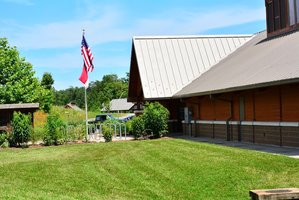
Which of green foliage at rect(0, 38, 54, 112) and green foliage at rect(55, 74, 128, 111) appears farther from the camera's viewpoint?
green foliage at rect(55, 74, 128, 111)

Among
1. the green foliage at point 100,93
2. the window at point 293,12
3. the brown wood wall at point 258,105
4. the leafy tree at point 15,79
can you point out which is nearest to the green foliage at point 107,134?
the brown wood wall at point 258,105

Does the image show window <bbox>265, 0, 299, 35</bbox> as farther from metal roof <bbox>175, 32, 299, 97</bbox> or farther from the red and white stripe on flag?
the red and white stripe on flag

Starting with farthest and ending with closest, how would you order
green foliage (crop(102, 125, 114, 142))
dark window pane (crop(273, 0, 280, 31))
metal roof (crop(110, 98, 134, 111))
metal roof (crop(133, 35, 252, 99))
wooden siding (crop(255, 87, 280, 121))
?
metal roof (crop(110, 98, 134, 111)) < metal roof (crop(133, 35, 252, 99)) < green foliage (crop(102, 125, 114, 142)) < dark window pane (crop(273, 0, 280, 31)) < wooden siding (crop(255, 87, 280, 121))

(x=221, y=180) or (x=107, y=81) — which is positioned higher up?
(x=107, y=81)

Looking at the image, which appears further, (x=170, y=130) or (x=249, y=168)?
(x=170, y=130)

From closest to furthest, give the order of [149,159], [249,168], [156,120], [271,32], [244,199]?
[244,199] < [249,168] < [149,159] < [271,32] < [156,120]

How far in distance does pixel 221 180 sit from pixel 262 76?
25.3ft

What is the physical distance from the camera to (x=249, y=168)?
39.9 feet

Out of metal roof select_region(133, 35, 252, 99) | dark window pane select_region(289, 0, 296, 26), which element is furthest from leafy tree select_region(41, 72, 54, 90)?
dark window pane select_region(289, 0, 296, 26)

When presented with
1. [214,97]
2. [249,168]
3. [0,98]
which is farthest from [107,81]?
[249,168]

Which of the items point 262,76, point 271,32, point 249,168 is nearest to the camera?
point 249,168

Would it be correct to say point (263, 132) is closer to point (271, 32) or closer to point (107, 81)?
point (271, 32)

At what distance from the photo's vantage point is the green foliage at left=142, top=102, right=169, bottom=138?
27.0 m

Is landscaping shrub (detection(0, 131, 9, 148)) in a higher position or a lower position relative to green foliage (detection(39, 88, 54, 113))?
lower
